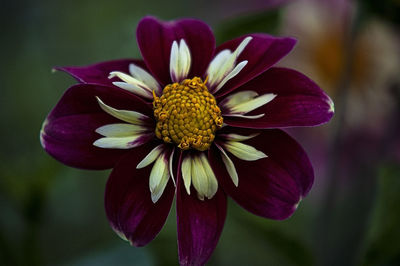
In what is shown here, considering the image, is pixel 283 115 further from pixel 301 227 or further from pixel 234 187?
pixel 301 227

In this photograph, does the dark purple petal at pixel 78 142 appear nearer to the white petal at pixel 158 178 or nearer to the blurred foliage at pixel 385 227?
the white petal at pixel 158 178

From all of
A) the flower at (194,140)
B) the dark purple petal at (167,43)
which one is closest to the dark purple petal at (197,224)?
the flower at (194,140)

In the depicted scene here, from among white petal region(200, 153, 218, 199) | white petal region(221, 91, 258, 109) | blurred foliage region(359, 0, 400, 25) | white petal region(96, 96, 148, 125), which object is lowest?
white petal region(200, 153, 218, 199)

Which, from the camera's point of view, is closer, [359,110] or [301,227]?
[301,227]

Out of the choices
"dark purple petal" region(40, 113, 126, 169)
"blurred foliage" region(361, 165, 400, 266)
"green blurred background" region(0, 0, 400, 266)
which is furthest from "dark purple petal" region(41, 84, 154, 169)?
"blurred foliage" region(361, 165, 400, 266)

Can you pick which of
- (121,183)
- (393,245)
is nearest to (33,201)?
(121,183)

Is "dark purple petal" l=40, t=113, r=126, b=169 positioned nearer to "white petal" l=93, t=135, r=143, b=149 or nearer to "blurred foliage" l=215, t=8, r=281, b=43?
"white petal" l=93, t=135, r=143, b=149
